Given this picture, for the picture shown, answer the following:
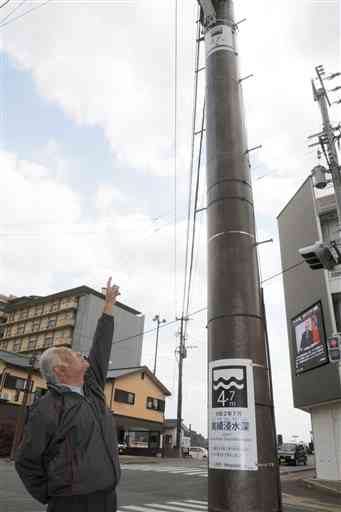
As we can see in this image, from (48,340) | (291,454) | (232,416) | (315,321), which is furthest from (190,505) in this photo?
(48,340)

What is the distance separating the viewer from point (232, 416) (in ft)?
14.6

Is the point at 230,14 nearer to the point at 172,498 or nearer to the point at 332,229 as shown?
the point at 172,498

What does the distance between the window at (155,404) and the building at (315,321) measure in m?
24.6

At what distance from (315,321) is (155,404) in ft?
96.1

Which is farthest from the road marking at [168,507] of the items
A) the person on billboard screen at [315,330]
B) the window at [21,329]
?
the window at [21,329]

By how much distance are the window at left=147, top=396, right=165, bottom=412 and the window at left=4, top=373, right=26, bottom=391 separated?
15256 millimetres

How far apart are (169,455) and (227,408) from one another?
38.4 metres

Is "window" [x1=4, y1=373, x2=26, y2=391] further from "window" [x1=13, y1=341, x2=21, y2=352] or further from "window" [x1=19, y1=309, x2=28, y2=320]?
"window" [x1=19, y1=309, x2=28, y2=320]

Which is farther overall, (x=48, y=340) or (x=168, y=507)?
(x=48, y=340)

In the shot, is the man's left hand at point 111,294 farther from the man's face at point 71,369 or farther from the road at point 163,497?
the road at point 163,497

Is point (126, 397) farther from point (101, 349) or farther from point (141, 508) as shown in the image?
point (101, 349)

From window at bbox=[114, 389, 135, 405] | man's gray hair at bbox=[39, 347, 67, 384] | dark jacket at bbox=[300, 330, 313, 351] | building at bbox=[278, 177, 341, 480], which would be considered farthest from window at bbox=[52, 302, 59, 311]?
man's gray hair at bbox=[39, 347, 67, 384]

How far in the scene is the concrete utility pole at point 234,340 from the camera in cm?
419

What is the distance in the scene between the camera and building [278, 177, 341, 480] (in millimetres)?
17609
